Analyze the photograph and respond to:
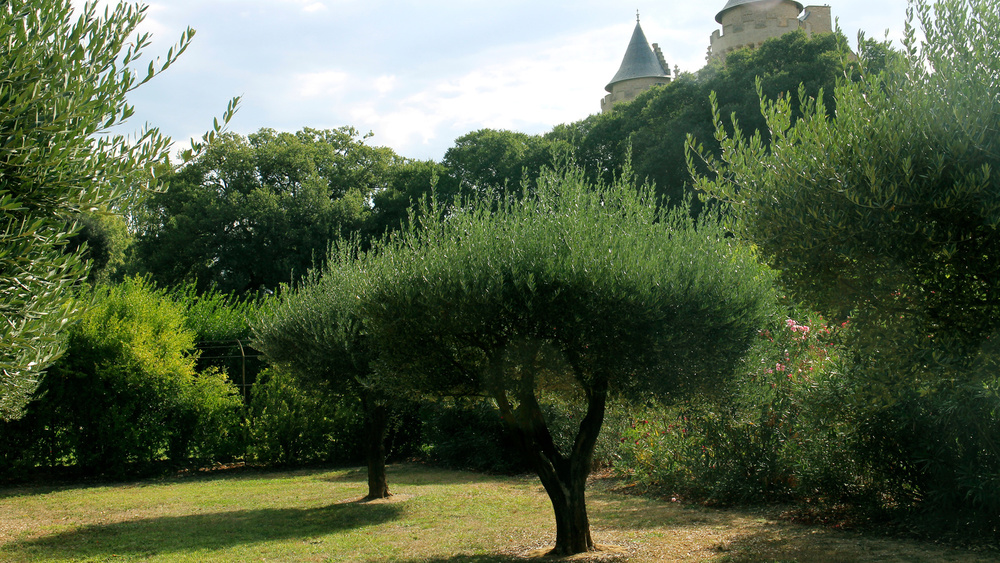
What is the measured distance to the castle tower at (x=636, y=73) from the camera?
4188cm

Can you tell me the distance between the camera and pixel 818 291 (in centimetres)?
562

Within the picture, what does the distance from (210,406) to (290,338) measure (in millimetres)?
5612

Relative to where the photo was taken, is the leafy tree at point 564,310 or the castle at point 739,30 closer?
the leafy tree at point 564,310

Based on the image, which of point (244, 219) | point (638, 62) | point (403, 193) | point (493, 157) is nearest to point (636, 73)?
point (638, 62)

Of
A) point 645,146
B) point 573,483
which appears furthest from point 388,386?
point 645,146

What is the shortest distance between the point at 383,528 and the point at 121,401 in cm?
913

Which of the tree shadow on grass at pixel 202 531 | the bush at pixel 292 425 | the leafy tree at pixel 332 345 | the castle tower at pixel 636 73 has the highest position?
the castle tower at pixel 636 73

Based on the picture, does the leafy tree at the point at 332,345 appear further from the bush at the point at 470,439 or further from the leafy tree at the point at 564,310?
the leafy tree at the point at 564,310

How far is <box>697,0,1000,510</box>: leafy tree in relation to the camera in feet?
15.5

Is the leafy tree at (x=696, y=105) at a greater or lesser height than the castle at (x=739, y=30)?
lesser

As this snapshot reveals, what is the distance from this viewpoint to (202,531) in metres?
10.2

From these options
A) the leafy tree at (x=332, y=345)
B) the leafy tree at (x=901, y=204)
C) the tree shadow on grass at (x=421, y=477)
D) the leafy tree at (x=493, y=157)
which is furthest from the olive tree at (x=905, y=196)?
the leafy tree at (x=493, y=157)

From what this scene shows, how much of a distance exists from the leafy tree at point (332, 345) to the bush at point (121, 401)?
14.4 ft

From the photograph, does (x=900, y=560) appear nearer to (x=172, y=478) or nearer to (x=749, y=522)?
(x=749, y=522)
